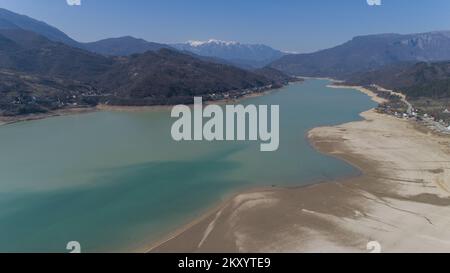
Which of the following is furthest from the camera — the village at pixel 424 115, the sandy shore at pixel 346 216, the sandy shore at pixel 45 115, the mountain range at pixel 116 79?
the mountain range at pixel 116 79

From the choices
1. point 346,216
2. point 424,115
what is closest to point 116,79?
point 424,115

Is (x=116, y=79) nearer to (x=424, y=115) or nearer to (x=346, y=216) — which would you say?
(x=424, y=115)

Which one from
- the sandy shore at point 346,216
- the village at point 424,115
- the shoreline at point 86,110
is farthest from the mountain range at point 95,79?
the sandy shore at point 346,216

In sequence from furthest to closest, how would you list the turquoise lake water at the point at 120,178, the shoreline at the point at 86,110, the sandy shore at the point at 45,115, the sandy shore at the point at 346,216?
the shoreline at the point at 86,110 → the sandy shore at the point at 45,115 → the turquoise lake water at the point at 120,178 → the sandy shore at the point at 346,216

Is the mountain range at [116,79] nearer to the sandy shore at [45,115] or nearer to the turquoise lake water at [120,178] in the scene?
the sandy shore at [45,115]

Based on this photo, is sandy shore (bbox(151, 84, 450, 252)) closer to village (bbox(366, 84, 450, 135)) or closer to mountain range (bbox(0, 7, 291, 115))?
village (bbox(366, 84, 450, 135))

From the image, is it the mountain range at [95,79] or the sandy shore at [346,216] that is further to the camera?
the mountain range at [95,79]
